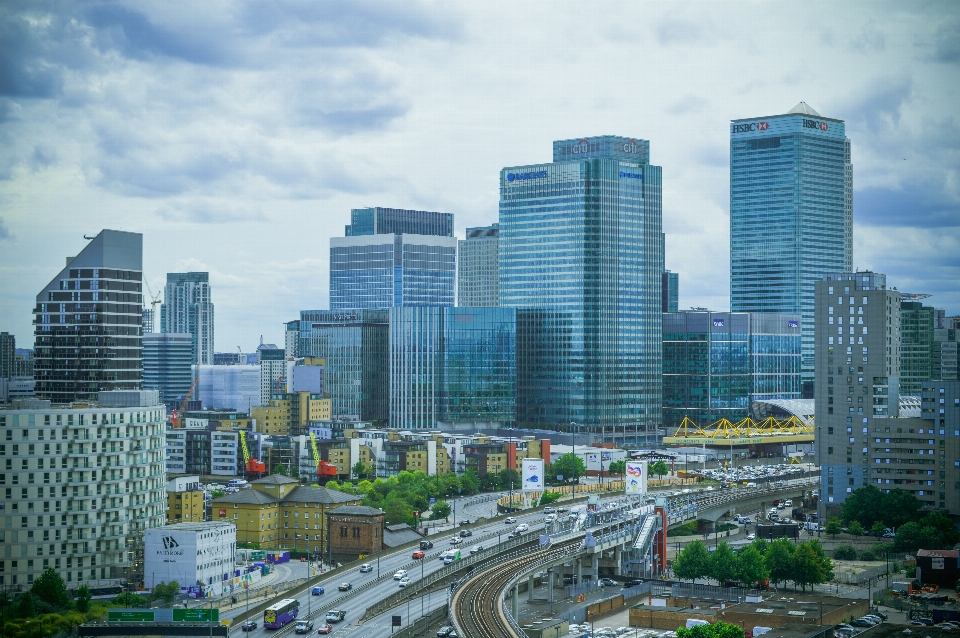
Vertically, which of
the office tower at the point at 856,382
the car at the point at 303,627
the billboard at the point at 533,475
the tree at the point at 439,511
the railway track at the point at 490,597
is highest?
the office tower at the point at 856,382

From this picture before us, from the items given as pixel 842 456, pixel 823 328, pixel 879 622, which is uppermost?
pixel 823 328

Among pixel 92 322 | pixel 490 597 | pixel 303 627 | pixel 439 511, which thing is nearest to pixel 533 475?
pixel 439 511

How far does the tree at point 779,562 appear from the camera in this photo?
467 feet

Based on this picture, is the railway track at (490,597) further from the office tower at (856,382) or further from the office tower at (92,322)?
the office tower at (92,322)

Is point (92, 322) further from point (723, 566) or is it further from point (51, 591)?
point (723, 566)

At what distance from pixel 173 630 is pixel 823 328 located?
10146 cm

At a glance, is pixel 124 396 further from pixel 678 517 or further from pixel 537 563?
pixel 678 517

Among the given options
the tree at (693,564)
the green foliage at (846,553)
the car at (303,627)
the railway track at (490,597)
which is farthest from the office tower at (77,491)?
the green foliage at (846,553)

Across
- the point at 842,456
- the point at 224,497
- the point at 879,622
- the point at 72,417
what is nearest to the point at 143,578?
the point at 72,417

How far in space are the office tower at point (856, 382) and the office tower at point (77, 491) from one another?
286 ft

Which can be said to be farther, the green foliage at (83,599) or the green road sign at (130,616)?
the green foliage at (83,599)

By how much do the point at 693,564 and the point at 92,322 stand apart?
3199 inches

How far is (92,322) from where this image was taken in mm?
177375

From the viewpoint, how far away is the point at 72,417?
138 m
